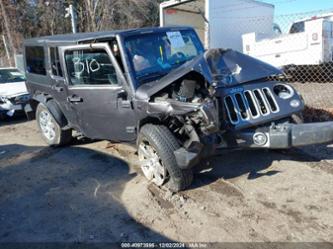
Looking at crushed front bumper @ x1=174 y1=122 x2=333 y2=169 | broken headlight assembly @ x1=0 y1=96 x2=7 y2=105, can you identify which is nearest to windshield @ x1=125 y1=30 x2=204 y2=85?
crushed front bumper @ x1=174 y1=122 x2=333 y2=169

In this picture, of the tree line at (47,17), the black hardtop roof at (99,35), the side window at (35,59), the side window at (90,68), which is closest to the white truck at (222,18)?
the side window at (35,59)

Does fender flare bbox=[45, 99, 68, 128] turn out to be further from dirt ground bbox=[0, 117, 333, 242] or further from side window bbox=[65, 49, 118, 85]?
side window bbox=[65, 49, 118, 85]

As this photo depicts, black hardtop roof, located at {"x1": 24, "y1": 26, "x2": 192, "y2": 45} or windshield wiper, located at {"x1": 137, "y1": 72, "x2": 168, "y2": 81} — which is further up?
black hardtop roof, located at {"x1": 24, "y1": 26, "x2": 192, "y2": 45}

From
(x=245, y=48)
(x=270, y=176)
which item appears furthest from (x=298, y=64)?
(x=270, y=176)

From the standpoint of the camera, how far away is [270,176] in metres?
4.21

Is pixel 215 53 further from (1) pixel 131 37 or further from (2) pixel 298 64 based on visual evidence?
(2) pixel 298 64

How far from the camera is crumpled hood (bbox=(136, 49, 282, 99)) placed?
3814 millimetres

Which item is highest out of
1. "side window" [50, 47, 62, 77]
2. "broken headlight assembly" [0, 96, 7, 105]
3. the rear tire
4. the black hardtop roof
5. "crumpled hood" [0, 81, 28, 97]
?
the black hardtop roof

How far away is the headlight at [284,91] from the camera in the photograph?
4211 millimetres

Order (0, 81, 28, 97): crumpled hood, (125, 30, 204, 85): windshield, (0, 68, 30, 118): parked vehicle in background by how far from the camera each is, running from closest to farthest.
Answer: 1. (125, 30, 204, 85): windshield
2. (0, 68, 30, 118): parked vehicle in background
3. (0, 81, 28, 97): crumpled hood

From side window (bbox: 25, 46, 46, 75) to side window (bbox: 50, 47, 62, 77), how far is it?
0.40 m

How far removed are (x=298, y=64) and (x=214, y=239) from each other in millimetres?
8501

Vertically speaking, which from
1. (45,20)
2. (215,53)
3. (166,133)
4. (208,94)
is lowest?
(166,133)

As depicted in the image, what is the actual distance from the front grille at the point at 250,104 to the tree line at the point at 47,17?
1834cm
